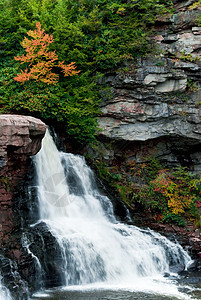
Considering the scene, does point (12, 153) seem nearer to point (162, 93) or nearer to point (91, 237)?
point (91, 237)

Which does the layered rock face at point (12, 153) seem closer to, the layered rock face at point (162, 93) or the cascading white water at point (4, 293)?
the cascading white water at point (4, 293)

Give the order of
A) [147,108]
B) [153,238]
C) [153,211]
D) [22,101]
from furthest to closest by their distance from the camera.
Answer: [147,108]
[153,211]
[22,101]
[153,238]

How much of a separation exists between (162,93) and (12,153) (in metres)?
8.08

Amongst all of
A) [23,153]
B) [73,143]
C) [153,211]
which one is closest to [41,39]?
[73,143]

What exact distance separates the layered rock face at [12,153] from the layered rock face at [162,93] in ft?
17.6

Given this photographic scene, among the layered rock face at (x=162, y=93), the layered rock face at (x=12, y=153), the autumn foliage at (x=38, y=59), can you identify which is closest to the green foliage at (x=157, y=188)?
the layered rock face at (x=162, y=93)

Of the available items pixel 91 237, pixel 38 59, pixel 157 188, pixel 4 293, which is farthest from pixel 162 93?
pixel 4 293

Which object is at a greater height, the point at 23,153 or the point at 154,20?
the point at 154,20

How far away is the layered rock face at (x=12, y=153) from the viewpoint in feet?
26.9

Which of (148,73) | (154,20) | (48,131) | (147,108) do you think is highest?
(154,20)

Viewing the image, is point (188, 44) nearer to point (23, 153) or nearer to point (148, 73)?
point (148, 73)

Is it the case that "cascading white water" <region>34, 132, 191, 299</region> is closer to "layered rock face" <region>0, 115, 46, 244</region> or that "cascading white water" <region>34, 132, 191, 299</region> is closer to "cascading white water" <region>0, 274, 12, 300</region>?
"layered rock face" <region>0, 115, 46, 244</region>

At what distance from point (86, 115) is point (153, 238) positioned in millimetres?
5985

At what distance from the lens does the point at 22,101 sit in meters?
12.0
